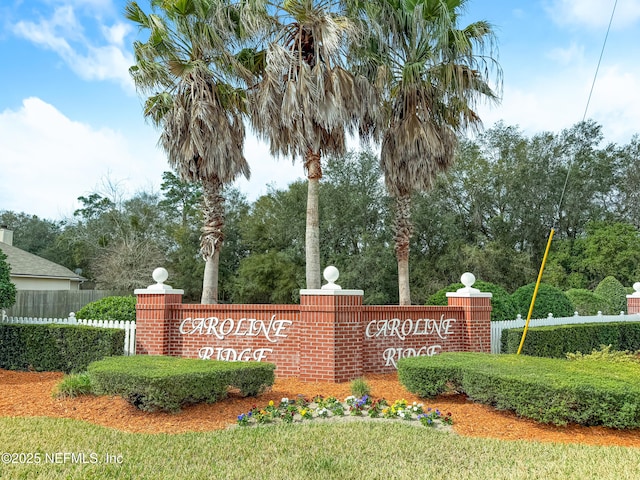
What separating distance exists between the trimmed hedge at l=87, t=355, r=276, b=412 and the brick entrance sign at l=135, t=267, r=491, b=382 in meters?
1.60

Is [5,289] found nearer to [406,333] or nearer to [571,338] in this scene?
[406,333]

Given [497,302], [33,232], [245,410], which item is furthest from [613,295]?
[33,232]

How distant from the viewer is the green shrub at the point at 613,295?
1994 cm

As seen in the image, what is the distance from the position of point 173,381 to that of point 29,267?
20.7 metres

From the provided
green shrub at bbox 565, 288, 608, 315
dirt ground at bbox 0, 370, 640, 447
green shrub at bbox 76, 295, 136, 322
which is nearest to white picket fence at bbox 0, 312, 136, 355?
green shrub at bbox 76, 295, 136, 322

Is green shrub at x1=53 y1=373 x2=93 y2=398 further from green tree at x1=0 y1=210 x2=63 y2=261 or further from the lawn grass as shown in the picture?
green tree at x1=0 y1=210 x2=63 y2=261

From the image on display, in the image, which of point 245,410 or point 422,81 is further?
point 422,81

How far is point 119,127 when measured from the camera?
16969 mm

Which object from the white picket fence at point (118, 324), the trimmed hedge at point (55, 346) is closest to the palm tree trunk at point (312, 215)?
→ the white picket fence at point (118, 324)

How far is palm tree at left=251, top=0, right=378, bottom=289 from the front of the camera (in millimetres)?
13289

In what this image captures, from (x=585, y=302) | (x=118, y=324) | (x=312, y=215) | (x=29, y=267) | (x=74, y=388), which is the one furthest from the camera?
(x=29, y=267)

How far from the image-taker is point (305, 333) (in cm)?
962

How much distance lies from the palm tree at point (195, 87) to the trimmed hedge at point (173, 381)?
7.30 metres

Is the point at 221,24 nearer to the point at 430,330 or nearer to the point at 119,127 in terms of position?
the point at 119,127
